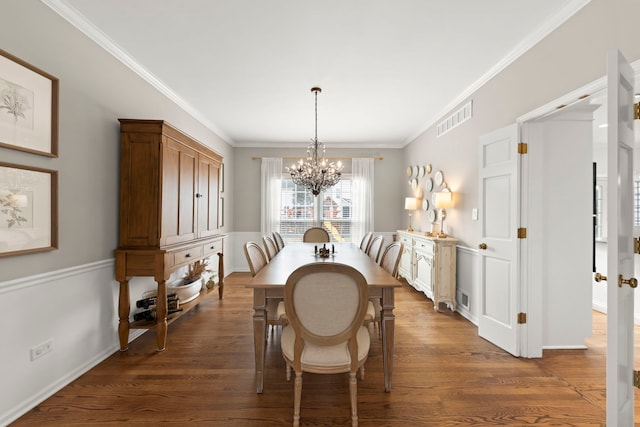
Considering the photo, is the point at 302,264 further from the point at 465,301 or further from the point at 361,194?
the point at 361,194

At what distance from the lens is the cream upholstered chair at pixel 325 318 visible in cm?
165

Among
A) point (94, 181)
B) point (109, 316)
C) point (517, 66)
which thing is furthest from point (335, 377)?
point (517, 66)

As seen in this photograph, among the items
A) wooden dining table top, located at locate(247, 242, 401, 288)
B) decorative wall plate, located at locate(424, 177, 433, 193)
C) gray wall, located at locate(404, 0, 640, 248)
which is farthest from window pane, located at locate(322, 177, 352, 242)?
wooden dining table top, located at locate(247, 242, 401, 288)

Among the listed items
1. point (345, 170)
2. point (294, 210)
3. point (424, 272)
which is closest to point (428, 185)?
point (424, 272)

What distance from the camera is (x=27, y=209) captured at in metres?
1.87

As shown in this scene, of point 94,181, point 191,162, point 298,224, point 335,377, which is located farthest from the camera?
point 298,224

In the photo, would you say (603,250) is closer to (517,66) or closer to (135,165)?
(517,66)

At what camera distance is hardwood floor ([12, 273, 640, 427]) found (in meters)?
1.85

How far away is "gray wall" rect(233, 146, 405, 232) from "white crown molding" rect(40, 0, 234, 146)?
6.90 feet

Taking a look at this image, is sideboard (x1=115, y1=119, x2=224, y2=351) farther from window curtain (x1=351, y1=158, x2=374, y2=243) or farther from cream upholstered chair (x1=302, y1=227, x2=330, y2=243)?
window curtain (x1=351, y1=158, x2=374, y2=243)

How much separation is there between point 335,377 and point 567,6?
3.23 meters

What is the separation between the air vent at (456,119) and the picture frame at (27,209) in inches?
160

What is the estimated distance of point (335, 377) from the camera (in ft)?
7.57

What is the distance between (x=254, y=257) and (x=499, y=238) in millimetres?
2329
